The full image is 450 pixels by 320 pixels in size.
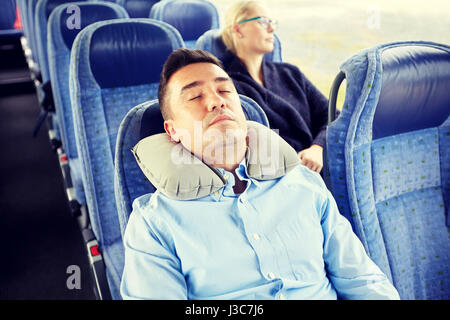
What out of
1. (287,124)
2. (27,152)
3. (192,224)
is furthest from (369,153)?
(27,152)

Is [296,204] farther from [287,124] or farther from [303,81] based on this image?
[303,81]

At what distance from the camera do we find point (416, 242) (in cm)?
136

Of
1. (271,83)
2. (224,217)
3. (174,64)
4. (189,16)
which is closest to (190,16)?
(189,16)

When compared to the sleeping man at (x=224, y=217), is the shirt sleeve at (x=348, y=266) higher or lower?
lower

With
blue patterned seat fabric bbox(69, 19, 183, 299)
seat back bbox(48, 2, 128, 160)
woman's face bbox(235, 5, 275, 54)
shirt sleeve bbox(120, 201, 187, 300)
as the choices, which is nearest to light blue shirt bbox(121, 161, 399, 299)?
shirt sleeve bbox(120, 201, 187, 300)

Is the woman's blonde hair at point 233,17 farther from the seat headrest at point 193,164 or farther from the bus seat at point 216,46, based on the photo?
the seat headrest at point 193,164

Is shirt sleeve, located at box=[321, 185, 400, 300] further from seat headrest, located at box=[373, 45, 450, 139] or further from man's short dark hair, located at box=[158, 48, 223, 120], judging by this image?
man's short dark hair, located at box=[158, 48, 223, 120]

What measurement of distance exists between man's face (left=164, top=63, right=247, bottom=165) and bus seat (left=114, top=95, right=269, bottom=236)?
0.21 feet

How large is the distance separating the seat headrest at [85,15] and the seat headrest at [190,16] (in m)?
0.57

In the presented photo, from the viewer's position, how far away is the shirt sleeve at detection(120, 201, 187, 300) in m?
0.97

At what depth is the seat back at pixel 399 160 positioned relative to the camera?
1.20 m

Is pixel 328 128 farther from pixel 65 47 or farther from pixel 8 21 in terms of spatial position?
pixel 8 21

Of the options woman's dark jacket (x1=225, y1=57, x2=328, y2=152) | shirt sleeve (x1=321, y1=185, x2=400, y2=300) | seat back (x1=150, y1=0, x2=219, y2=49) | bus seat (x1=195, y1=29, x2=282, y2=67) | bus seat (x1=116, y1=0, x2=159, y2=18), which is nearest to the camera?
shirt sleeve (x1=321, y1=185, x2=400, y2=300)

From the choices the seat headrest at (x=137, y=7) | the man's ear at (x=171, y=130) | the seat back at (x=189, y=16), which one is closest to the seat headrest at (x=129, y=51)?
the man's ear at (x=171, y=130)
